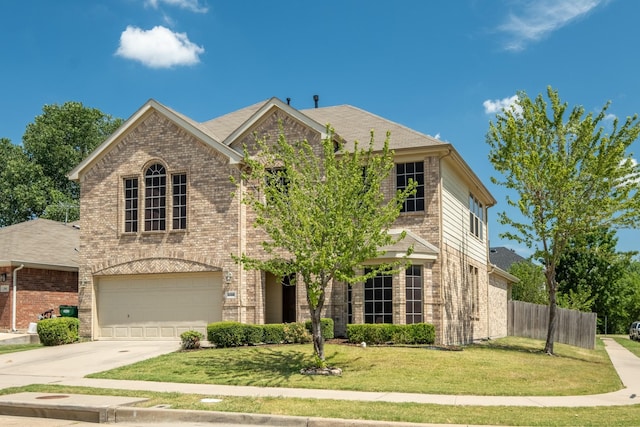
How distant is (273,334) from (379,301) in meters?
3.46

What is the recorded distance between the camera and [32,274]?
96.4 feet

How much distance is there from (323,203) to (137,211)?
1103cm

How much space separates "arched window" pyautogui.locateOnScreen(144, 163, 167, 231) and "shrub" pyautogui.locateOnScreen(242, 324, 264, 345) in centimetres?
600

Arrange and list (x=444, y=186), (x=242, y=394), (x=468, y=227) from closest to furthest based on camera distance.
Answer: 1. (x=242, y=394)
2. (x=444, y=186)
3. (x=468, y=227)

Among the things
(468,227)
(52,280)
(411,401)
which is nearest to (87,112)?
(52,280)

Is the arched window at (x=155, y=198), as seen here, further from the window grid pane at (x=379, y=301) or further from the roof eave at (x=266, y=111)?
the window grid pane at (x=379, y=301)

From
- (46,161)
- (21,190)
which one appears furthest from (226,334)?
(46,161)

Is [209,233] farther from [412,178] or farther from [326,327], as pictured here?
[412,178]

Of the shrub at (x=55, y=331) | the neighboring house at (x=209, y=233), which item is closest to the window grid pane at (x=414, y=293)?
the neighboring house at (x=209, y=233)

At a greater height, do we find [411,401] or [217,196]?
[217,196]

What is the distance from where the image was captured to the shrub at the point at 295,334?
70.8 ft

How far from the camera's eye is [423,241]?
905 inches

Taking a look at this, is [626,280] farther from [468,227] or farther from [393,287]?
[393,287]

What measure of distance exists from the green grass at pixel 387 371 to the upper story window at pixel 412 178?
5.13 m
